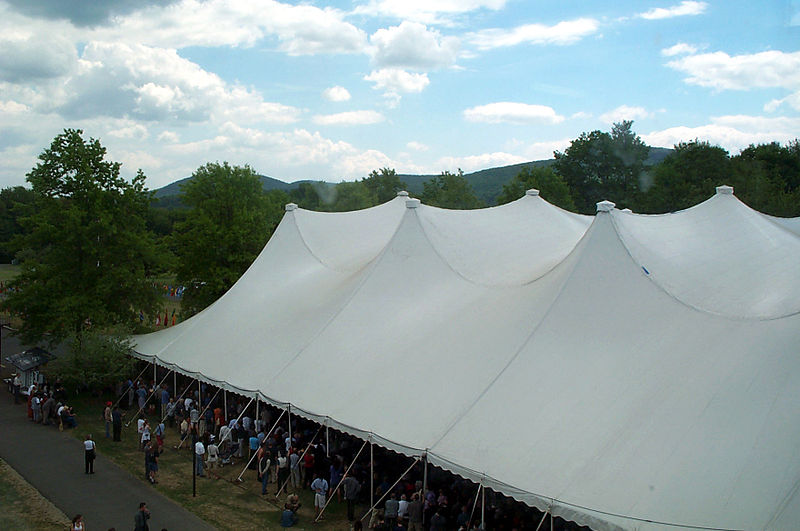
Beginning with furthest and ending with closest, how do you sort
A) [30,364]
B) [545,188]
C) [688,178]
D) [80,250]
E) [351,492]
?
[688,178], [545,188], [80,250], [30,364], [351,492]

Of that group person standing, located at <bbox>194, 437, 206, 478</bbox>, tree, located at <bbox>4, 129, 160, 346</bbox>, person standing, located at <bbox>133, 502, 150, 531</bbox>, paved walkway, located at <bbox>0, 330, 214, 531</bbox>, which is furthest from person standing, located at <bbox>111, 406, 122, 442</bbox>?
person standing, located at <bbox>133, 502, 150, 531</bbox>

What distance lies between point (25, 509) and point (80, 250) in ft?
35.7

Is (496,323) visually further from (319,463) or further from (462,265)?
(319,463)

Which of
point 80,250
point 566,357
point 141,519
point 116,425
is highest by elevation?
point 80,250

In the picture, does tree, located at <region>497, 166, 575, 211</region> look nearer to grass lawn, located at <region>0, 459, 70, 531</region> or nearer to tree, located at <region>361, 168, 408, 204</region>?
tree, located at <region>361, 168, 408, 204</region>

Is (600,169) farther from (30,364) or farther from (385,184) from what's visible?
(30,364)

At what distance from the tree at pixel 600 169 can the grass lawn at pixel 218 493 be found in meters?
52.0

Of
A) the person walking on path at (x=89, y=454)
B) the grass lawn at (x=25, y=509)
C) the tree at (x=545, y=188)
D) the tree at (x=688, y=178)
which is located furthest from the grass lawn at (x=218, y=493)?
the tree at (x=688, y=178)

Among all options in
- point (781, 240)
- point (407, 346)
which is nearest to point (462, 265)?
point (407, 346)

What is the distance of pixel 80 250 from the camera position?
2125 centimetres

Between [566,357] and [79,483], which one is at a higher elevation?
[566,357]

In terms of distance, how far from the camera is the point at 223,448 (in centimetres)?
1512

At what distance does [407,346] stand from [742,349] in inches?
240

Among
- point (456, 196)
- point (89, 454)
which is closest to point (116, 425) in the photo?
point (89, 454)
